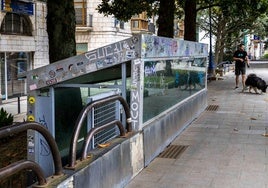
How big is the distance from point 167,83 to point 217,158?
6.02 feet

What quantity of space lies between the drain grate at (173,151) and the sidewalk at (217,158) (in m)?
0.08

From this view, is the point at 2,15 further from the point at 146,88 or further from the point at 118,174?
the point at 118,174

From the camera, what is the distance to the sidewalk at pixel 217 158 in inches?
220

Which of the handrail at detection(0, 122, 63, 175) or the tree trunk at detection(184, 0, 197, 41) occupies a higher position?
the tree trunk at detection(184, 0, 197, 41)

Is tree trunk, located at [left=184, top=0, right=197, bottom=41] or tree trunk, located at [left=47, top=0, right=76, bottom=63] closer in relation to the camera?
tree trunk, located at [left=47, top=0, right=76, bottom=63]

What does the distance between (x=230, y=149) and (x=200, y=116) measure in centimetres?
381

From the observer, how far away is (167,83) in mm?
8055

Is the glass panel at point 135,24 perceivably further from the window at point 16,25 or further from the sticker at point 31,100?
the sticker at point 31,100

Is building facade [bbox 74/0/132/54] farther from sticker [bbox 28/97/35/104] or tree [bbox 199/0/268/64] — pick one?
sticker [bbox 28/97/35/104]

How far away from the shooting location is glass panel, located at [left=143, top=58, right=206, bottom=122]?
6707 millimetres

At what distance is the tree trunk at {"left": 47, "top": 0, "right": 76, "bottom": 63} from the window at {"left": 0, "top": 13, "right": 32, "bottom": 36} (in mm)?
11037

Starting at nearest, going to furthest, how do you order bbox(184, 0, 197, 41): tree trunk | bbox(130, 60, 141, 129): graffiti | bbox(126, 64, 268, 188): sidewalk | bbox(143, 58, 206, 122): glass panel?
bbox(126, 64, 268, 188): sidewalk → bbox(130, 60, 141, 129): graffiti → bbox(143, 58, 206, 122): glass panel → bbox(184, 0, 197, 41): tree trunk

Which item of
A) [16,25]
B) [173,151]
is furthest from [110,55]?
[16,25]

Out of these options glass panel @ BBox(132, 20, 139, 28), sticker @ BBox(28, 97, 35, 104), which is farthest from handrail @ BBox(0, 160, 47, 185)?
glass panel @ BBox(132, 20, 139, 28)
